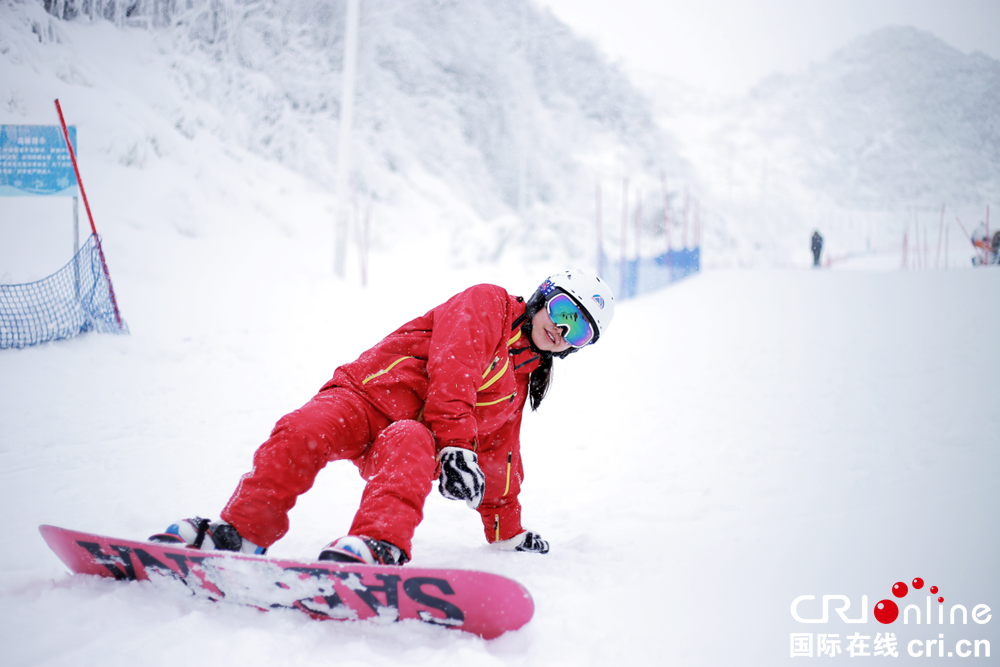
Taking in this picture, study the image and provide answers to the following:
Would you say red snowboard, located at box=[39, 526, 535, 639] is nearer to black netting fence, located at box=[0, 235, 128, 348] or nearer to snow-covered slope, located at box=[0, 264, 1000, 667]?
snow-covered slope, located at box=[0, 264, 1000, 667]

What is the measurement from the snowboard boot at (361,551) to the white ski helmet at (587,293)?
96cm

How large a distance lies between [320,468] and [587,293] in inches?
40.0

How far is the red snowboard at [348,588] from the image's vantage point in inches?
43.5

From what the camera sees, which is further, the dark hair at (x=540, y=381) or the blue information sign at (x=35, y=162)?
the blue information sign at (x=35, y=162)

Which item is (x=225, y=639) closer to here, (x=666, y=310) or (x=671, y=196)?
(x=666, y=310)

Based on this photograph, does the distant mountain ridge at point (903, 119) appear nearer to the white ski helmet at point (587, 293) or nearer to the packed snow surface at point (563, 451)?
the packed snow surface at point (563, 451)

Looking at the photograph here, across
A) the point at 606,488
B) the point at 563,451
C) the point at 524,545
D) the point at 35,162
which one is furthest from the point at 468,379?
the point at 35,162

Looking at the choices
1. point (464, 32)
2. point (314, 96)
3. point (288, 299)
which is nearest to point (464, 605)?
point (288, 299)

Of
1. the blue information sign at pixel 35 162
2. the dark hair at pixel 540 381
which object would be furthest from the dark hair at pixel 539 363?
the blue information sign at pixel 35 162

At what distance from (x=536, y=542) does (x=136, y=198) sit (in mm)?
7091

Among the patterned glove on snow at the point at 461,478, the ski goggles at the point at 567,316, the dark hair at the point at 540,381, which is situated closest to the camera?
the patterned glove on snow at the point at 461,478

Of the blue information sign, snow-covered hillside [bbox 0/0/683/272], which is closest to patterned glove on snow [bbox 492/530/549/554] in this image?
the blue information sign

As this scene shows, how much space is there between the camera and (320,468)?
4.47 feet

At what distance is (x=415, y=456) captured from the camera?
4.33 ft
